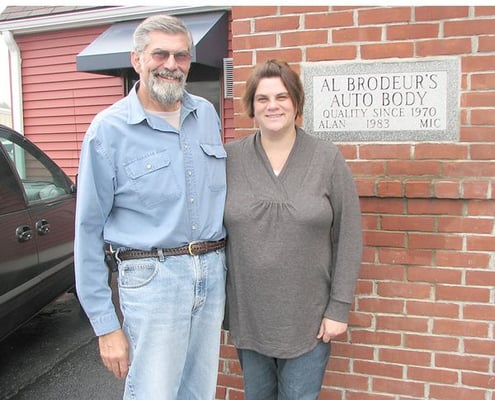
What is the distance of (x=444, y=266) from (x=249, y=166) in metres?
0.99

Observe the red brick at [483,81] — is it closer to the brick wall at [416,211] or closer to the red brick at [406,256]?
the brick wall at [416,211]

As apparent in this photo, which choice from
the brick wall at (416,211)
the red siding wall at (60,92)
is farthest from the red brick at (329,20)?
the red siding wall at (60,92)

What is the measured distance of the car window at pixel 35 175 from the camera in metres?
4.10

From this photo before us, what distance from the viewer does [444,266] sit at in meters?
2.38

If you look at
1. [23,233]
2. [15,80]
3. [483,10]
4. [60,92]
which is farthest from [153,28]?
[15,80]

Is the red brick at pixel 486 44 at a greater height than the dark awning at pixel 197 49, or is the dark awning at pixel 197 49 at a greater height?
the dark awning at pixel 197 49

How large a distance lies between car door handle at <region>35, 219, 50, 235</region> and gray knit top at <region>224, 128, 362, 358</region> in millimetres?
2217

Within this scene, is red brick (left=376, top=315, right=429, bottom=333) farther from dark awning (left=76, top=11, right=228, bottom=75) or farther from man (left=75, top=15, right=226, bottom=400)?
→ dark awning (left=76, top=11, right=228, bottom=75)

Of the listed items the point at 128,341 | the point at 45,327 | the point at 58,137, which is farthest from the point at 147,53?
the point at 58,137

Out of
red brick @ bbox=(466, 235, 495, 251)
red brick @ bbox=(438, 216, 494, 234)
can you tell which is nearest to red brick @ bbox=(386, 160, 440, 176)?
red brick @ bbox=(438, 216, 494, 234)

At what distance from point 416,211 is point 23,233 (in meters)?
2.54

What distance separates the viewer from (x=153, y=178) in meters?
1.93

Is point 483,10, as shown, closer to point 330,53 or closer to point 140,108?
point 330,53

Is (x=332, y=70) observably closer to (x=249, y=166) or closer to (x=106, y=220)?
(x=249, y=166)
